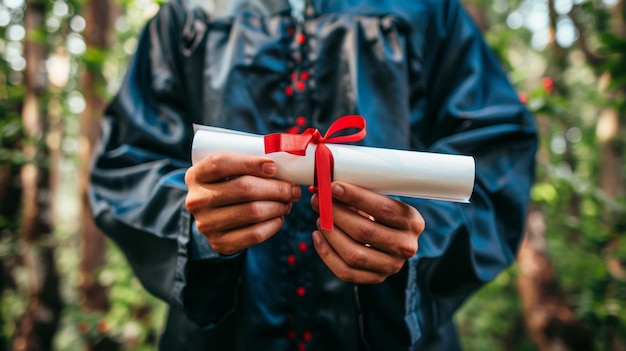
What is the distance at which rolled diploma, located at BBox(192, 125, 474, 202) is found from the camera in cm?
75

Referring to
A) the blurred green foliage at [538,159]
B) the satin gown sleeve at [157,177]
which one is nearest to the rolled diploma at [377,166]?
the satin gown sleeve at [157,177]

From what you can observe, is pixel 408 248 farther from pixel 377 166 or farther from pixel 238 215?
pixel 238 215

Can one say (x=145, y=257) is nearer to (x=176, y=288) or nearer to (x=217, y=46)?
(x=176, y=288)

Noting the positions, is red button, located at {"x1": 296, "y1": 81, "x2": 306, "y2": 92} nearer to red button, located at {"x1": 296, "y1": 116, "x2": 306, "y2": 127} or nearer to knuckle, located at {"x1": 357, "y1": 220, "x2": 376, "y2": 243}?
red button, located at {"x1": 296, "y1": 116, "x2": 306, "y2": 127}

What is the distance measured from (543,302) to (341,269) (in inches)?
145

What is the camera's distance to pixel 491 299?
6852 mm

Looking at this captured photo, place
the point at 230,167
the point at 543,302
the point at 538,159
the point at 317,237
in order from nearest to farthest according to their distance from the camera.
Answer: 1. the point at 230,167
2. the point at 317,237
3. the point at 538,159
4. the point at 543,302

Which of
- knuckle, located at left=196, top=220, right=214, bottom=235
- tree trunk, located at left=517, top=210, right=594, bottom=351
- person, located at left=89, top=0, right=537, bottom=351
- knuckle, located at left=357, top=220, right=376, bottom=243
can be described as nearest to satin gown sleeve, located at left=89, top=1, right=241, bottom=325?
person, located at left=89, top=0, right=537, bottom=351

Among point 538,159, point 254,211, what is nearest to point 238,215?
point 254,211

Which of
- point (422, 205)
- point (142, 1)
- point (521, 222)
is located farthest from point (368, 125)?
point (142, 1)

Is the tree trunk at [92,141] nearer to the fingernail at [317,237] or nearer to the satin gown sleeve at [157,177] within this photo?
the satin gown sleeve at [157,177]

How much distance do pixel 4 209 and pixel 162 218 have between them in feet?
9.37

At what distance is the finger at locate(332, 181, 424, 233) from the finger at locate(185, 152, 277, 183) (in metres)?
0.13

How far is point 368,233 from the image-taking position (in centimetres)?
74
